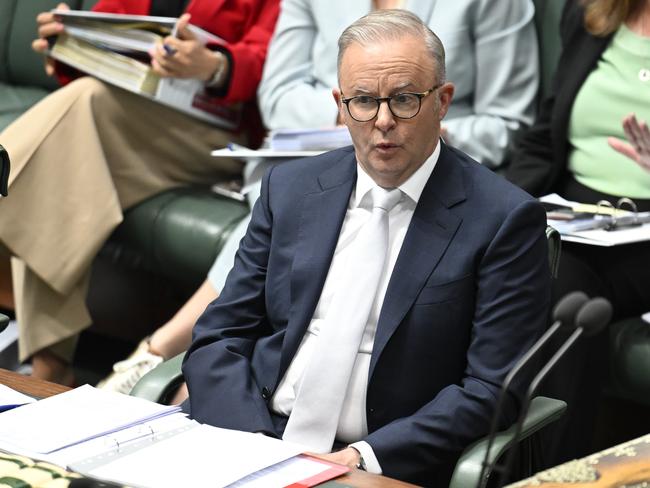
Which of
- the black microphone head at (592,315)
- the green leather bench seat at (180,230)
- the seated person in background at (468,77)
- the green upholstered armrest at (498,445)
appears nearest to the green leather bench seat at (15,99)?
the green leather bench seat at (180,230)

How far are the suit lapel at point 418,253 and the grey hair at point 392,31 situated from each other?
23 cm

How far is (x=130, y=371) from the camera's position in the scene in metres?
3.14

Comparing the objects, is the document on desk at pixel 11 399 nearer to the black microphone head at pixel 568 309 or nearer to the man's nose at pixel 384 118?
the man's nose at pixel 384 118

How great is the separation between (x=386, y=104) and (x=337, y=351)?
0.47 meters

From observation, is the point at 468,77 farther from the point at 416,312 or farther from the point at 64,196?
the point at 416,312

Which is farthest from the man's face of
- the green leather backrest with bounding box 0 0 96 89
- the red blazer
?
the green leather backrest with bounding box 0 0 96 89

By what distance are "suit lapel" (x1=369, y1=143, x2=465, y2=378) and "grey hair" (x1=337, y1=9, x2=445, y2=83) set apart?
23 centimetres

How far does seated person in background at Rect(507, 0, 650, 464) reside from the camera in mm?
3039

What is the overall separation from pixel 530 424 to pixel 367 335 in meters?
0.35

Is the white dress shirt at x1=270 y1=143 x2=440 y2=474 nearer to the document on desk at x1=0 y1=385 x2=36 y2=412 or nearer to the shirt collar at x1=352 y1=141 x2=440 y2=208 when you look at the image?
the shirt collar at x1=352 y1=141 x2=440 y2=208

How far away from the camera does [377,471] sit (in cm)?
208

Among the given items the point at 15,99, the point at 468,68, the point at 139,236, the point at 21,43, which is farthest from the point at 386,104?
the point at 21,43

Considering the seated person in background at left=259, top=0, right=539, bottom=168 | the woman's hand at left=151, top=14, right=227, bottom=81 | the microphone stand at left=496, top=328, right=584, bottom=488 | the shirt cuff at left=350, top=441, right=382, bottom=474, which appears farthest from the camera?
the woman's hand at left=151, top=14, right=227, bottom=81

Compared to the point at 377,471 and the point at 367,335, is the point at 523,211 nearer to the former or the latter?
the point at 367,335
